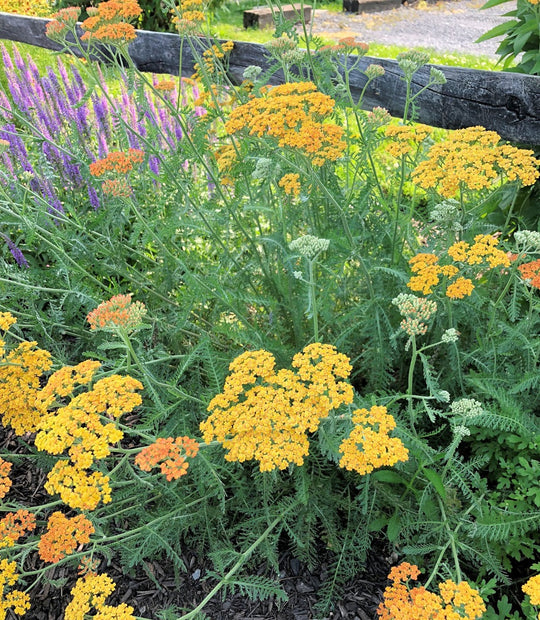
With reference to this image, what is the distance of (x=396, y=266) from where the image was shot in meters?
2.78

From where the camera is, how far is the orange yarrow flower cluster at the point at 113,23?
233cm

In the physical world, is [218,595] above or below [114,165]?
below

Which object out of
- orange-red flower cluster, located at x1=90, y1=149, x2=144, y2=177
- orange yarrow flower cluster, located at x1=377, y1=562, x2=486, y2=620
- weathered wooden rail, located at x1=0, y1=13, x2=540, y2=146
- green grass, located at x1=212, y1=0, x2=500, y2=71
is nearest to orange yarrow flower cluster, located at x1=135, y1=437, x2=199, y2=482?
orange yarrow flower cluster, located at x1=377, y1=562, x2=486, y2=620

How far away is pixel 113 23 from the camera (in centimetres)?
249

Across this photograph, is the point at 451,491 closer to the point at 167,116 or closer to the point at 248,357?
the point at 248,357

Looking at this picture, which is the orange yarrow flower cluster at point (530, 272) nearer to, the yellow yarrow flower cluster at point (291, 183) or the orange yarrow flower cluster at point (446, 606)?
the yellow yarrow flower cluster at point (291, 183)

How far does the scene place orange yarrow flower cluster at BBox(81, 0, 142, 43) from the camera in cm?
233

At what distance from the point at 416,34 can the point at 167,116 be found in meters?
7.72

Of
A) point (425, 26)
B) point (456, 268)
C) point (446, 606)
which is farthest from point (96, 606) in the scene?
point (425, 26)

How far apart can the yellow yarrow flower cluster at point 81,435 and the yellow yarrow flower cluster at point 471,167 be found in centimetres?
149

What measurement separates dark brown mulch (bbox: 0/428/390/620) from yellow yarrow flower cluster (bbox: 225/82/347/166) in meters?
1.79

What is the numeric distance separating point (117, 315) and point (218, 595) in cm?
138

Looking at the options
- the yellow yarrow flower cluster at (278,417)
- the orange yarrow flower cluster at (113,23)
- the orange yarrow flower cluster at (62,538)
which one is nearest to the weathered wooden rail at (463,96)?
the orange yarrow flower cluster at (113,23)

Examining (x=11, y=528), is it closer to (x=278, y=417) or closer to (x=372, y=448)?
(x=278, y=417)
